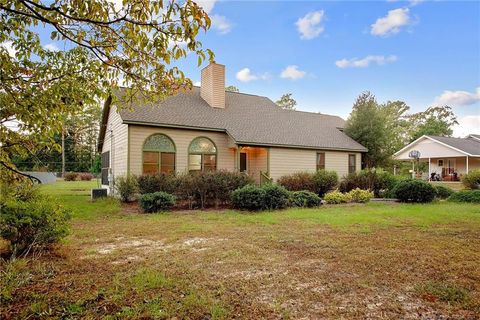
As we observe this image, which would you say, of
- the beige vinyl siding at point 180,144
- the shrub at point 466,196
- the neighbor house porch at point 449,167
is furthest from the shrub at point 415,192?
the neighbor house porch at point 449,167

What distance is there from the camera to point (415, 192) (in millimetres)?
13547

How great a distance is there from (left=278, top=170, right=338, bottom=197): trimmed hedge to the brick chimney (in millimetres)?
6124

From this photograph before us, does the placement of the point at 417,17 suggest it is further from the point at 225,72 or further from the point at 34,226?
the point at 34,226

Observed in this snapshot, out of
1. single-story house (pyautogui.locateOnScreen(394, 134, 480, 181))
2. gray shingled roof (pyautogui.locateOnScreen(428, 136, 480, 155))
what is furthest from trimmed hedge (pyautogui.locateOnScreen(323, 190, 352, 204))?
Answer: gray shingled roof (pyautogui.locateOnScreen(428, 136, 480, 155))

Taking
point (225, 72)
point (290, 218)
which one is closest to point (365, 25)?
point (225, 72)

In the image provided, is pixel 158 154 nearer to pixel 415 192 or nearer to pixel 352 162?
pixel 415 192

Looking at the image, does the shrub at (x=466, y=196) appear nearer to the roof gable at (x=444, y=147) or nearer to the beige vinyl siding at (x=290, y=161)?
the beige vinyl siding at (x=290, y=161)

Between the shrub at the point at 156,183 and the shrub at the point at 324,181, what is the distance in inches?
298

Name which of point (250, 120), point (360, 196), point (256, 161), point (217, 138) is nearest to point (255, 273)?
point (360, 196)

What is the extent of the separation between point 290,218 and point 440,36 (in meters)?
Result: 10.3

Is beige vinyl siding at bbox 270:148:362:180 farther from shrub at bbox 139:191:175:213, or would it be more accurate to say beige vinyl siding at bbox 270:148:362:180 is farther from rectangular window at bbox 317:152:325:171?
shrub at bbox 139:191:175:213

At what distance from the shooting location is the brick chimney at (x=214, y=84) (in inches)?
Result: 698

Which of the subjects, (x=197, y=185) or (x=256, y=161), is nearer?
(x=197, y=185)

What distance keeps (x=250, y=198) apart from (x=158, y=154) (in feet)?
18.8
